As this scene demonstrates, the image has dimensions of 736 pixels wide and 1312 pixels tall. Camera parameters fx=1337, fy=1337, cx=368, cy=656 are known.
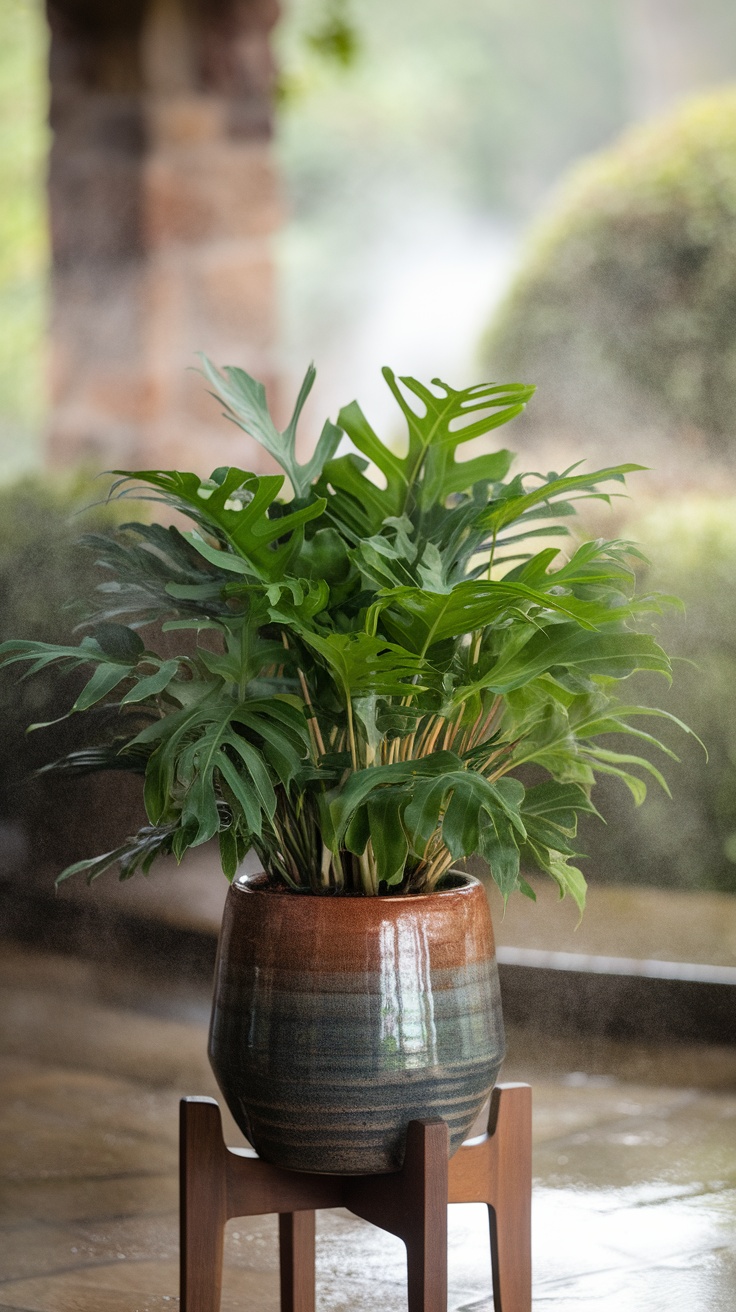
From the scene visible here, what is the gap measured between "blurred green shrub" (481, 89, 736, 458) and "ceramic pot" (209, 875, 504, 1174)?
1469mm

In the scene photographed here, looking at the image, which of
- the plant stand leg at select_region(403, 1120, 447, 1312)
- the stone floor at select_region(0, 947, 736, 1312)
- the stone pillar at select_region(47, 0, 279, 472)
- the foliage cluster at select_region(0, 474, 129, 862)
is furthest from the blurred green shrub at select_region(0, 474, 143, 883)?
the plant stand leg at select_region(403, 1120, 447, 1312)

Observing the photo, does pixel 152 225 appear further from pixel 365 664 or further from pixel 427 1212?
pixel 427 1212

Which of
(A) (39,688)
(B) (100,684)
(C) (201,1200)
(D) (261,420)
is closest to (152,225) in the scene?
(A) (39,688)

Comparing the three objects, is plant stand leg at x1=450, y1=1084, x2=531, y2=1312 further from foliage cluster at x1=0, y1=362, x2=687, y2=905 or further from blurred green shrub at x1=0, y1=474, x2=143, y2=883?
blurred green shrub at x1=0, y1=474, x2=143, y2=883

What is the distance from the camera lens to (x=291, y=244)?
99.3 inches

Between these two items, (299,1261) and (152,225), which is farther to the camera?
(152,225)

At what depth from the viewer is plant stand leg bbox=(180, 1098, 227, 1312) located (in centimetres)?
122

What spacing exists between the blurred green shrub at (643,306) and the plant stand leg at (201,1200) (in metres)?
1.55

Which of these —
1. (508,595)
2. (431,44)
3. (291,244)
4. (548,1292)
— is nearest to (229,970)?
(508,595)

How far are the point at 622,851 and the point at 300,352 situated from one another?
109 centimetres

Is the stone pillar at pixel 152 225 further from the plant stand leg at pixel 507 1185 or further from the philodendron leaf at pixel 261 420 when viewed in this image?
the plant stand leg at pixel 507 1185

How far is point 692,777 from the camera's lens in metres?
2.35

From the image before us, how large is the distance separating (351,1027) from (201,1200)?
242mm

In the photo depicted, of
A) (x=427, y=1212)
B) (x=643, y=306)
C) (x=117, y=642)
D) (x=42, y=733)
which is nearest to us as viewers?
(x=427, y=1212)
